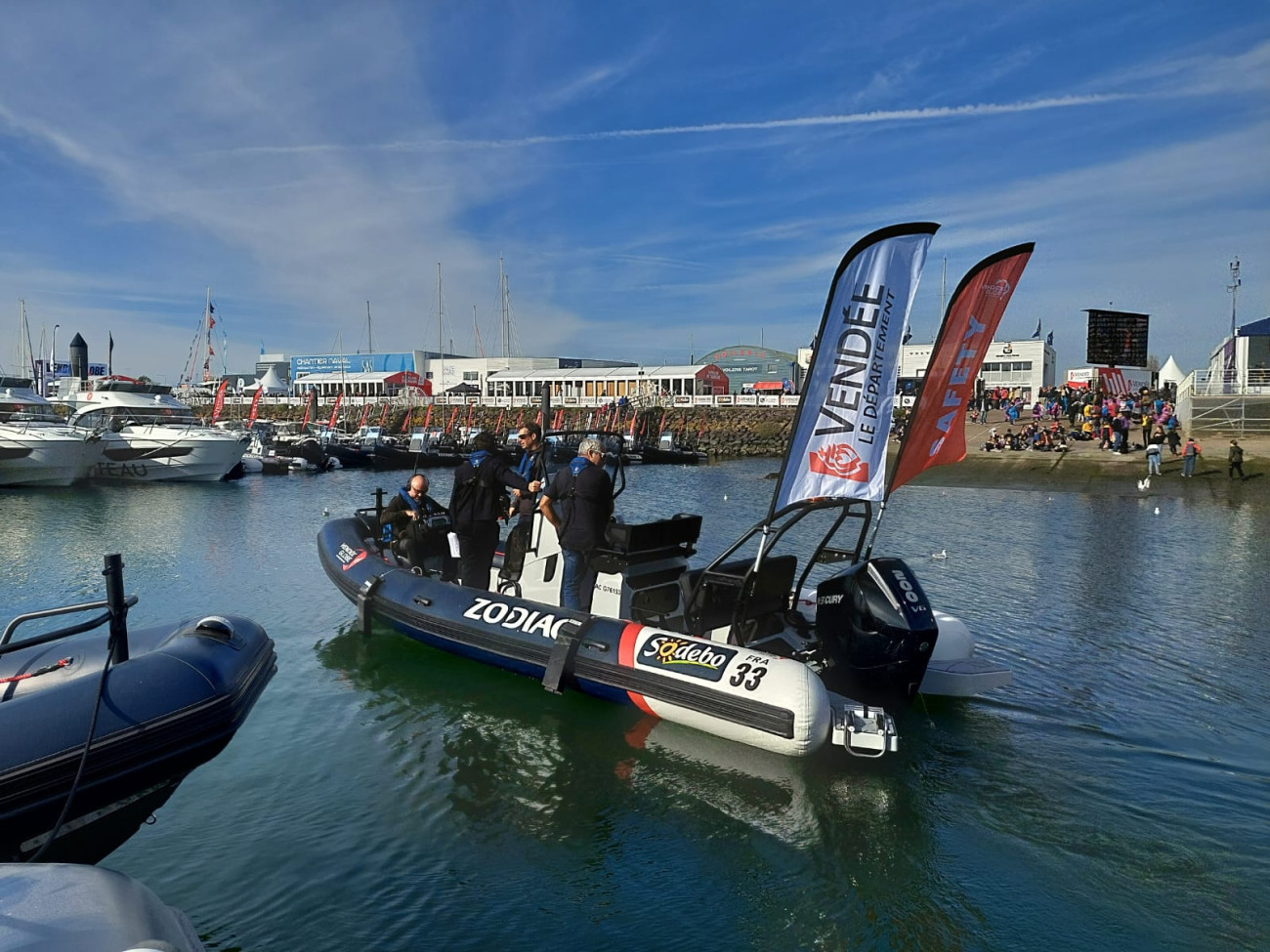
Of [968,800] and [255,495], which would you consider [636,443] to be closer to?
[255,495]

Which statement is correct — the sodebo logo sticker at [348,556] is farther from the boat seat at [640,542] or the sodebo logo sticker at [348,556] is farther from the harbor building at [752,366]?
the harbor building at [752,366]

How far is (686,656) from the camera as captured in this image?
5.66 meters

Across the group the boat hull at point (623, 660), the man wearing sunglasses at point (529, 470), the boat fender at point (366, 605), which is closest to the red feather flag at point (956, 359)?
the boat hull at point (623, 660)

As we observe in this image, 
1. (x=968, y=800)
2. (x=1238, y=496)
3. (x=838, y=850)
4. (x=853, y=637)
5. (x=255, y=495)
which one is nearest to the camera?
(x=838, y=850)

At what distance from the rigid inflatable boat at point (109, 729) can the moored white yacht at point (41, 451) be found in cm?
2476

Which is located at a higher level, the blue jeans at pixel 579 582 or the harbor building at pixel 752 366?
the harbor building at pixel 752 366

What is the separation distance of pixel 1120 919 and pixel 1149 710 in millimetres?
3061

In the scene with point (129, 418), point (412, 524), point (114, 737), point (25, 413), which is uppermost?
point (25, 413)

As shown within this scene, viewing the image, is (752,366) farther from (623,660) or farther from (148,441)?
(623,660)

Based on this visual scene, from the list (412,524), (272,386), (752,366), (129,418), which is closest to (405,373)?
(272,386)

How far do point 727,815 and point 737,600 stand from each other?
1.80 meters

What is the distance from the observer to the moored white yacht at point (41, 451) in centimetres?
2492

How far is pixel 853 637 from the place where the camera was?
18.3ft

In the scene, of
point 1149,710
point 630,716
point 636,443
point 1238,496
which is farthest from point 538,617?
point 636,443
